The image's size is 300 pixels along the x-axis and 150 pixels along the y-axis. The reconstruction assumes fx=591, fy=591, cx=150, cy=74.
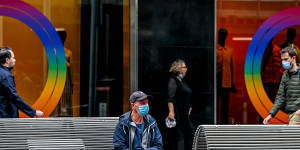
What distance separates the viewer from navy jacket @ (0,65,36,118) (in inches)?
319

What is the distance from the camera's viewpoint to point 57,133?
22.9 feet

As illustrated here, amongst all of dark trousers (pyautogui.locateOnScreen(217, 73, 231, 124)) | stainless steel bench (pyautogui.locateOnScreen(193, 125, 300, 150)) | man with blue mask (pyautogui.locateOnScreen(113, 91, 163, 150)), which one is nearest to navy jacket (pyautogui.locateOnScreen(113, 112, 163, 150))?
man with blue mask (pyautogui.locateOnScreen(113, 91, 163, 150))

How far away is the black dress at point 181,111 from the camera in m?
9.94

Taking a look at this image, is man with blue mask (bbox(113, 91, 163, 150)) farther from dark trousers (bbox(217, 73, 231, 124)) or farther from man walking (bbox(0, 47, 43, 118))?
dark trousers (bbox(217, 73, 231, 124))

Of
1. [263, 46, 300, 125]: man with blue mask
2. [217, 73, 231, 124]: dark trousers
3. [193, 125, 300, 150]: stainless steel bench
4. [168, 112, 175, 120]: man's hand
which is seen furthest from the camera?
[217, 73, 231, 124]: dark trousers

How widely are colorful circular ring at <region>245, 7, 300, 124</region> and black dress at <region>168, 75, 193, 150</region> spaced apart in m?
1.50

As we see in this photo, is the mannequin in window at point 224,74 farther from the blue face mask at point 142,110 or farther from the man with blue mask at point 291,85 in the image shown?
the blue face mask at point 142,110

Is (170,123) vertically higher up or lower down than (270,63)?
lower down

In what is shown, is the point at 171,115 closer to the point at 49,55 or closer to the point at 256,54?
the point at 256,54

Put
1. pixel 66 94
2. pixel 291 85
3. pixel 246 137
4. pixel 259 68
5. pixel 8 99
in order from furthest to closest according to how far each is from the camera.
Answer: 1. pixel 259 68
2. pixel 66 94
3. pixel 291 85
4. pixel 8 99
5. pixel 246 137

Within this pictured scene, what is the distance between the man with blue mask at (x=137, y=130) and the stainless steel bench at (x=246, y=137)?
0.51 m

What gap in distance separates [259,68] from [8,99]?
4875mm

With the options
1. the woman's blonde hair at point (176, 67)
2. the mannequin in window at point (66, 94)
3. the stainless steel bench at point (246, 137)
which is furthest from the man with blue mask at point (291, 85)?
the mannequin in window at point (66, 94)

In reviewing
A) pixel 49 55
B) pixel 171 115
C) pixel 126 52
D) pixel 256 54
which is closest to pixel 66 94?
pixel 49 55
